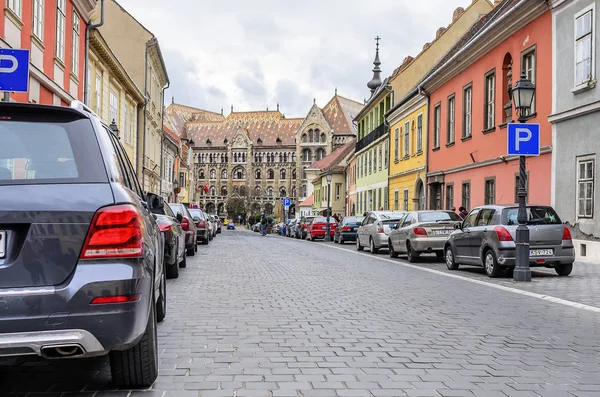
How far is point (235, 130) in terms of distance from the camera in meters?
144

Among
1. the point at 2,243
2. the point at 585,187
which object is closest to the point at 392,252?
the point at 585,187

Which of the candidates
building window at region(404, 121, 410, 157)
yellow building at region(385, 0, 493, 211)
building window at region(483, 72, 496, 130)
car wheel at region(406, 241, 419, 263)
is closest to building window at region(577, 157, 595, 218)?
car wheel at region(406, 241, 419, 263)

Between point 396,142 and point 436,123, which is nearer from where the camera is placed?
point 436,123

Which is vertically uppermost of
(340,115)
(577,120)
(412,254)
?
Result: (340,115)

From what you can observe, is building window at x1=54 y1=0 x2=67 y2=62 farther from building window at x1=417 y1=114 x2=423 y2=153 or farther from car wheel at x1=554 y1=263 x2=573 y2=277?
building window at x1=417 y1=114 x2=423 y2=153

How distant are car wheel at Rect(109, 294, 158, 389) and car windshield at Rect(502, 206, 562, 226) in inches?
416

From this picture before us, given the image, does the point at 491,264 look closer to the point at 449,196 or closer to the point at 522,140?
the point at 522,140

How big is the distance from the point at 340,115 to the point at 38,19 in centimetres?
11791

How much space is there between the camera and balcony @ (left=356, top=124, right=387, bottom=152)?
1766 inches

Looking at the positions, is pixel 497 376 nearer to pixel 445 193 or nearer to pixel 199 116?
pixel 445 193

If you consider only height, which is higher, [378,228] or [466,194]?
[466,194]

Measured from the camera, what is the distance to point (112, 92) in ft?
106

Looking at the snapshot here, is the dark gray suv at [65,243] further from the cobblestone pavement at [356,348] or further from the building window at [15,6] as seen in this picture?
the building window at [15,6]

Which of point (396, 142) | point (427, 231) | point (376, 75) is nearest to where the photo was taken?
point (427, 231)
